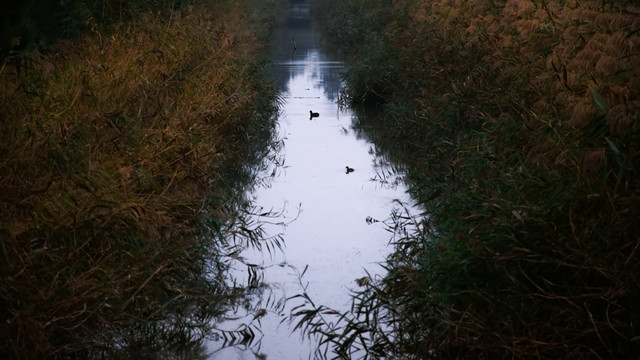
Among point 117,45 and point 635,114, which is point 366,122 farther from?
point 635,114

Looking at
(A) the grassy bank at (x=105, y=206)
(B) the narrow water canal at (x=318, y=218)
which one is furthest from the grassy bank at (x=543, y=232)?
(A) the grassy bank at (x=105, y=206)

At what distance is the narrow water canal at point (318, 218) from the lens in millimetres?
6410

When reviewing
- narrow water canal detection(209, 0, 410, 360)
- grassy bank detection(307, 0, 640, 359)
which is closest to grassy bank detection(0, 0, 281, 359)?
narrow water canal detection(209, 0, 410, 360)

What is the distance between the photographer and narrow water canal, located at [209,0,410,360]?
6.41 metres

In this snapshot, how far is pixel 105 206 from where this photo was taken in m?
5.65

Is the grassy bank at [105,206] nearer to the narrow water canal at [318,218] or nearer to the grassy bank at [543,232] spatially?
the narrow water canal at [318,218]

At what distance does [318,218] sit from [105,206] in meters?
3.87

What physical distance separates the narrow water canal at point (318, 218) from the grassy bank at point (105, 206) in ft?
1.44

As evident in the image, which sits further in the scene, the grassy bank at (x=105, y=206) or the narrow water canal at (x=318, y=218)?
the narrow water canal at (x=318, y=218)

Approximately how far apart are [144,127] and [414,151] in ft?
16.4

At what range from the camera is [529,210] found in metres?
5.22

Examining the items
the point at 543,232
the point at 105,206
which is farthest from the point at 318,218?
the point at 543,232

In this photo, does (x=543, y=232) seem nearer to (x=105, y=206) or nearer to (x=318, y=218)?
(x=105, y=206)

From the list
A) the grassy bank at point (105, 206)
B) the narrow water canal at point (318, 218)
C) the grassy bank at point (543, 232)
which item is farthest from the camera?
the narrow water canal at point (318, 218)
